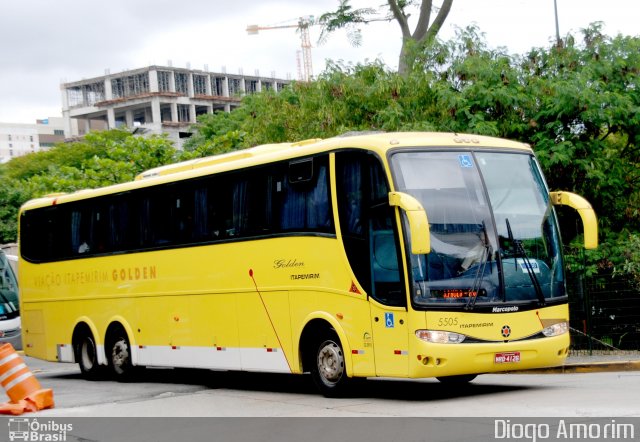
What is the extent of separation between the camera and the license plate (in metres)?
13.3

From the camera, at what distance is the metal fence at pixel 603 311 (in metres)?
20.2

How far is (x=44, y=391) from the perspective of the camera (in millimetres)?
14750

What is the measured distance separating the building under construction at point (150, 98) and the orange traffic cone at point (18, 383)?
5880 inches

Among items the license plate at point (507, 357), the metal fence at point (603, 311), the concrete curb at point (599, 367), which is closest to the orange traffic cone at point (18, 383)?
the license plate at point (507, 357)

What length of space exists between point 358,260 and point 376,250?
365 mm

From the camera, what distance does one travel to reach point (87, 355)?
70.3 feet

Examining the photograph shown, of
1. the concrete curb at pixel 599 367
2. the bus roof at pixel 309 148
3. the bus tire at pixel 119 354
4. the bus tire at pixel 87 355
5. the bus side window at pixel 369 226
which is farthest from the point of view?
the bus tire at pixel 87 355

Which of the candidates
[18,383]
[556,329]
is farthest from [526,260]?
[18,383]

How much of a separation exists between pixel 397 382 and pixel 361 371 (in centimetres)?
348

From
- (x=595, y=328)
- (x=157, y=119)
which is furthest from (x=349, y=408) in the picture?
(x=157, y=119)

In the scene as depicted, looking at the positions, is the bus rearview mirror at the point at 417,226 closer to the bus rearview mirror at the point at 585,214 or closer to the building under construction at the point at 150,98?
the bus rearview mirror at the point at 585,214

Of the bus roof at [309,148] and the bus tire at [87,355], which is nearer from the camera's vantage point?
the bus roof at [309,148]

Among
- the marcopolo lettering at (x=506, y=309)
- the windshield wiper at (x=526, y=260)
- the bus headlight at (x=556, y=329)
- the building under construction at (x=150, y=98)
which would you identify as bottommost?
the bus headlight at (x=556, y=329)
